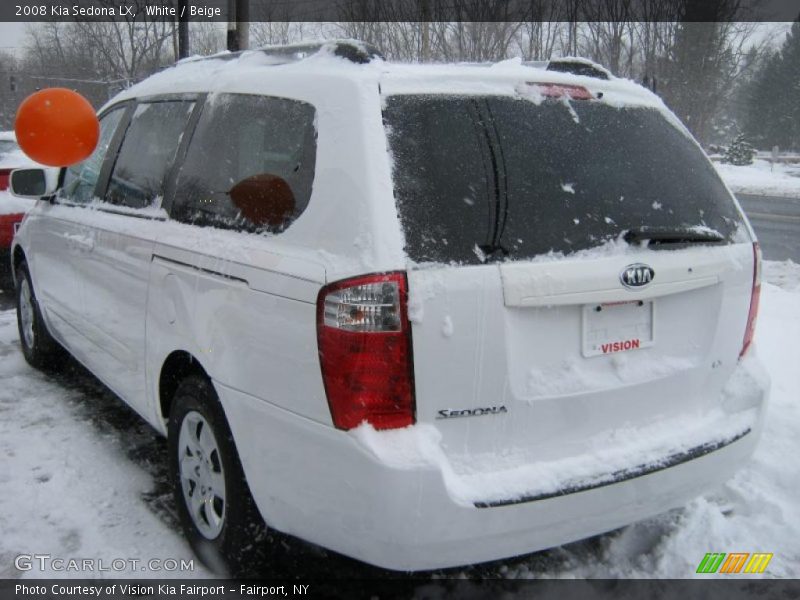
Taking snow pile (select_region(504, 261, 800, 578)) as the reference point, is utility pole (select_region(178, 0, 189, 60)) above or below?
above

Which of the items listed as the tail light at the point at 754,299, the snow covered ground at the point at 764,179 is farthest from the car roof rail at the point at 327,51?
the snow covered ground at the point at 764,179

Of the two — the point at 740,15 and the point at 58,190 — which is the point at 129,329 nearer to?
the point at 58,190

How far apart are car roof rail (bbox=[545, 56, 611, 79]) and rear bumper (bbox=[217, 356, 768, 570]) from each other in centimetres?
149

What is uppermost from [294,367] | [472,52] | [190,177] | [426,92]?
[472,52]

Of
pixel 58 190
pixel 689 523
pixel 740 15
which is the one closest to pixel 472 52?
pixel 740 15

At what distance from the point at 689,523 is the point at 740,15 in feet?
94.5

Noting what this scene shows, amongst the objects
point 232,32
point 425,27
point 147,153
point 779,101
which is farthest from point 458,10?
point 779,101

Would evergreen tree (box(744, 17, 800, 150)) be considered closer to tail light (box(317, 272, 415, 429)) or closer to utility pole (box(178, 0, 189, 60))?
utility pole (box(178, 0, 189, 60))

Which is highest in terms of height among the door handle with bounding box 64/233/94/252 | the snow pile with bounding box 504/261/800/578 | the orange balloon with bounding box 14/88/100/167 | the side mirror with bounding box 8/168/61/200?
the orange balloon with bounding box 14/88/100/167

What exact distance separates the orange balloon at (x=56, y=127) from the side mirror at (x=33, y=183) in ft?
2.79

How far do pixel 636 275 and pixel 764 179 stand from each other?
2850 centimetres

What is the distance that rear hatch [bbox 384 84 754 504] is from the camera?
225 cm

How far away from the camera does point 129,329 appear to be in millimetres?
3459

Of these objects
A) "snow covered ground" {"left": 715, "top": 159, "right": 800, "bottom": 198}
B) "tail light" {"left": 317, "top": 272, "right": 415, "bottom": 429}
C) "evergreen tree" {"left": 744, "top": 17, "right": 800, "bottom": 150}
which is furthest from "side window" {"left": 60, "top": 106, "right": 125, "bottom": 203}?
"evergreen tree" {"left": 744, "top": 17, "right": 800, "bottom": 150}
